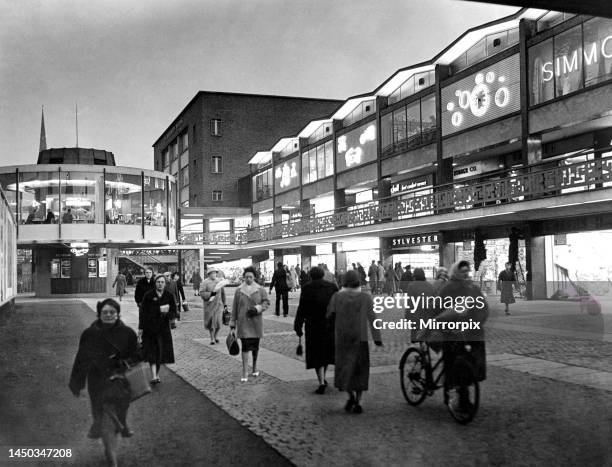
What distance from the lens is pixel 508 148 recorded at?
2706cm

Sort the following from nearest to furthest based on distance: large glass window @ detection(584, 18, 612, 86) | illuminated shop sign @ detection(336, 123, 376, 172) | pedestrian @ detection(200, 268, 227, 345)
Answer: pedestrian @ detection(200, 268, 227, 345)
large glass window @ detection(584, 18, 612, 86)
illuminated shop sign @ detection(336, 123, 376, 172)

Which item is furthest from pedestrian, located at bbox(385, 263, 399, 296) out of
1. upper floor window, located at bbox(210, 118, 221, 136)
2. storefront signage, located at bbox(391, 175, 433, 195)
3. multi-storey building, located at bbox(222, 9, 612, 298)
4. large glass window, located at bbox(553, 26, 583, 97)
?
storefront signage, located at bbox(391, 175, 433, 195)

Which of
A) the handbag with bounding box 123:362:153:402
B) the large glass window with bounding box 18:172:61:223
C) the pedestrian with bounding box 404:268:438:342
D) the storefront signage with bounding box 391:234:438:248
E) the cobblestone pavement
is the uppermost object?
the large glass window with bounding box 18:172:61:223

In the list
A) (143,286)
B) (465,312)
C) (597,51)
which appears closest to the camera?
(143,286)

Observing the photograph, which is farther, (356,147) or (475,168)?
(356,147)

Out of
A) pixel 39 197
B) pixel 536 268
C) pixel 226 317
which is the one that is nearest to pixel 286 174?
pixel 536 268

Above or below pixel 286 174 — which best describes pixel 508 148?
below

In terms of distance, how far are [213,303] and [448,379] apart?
273 inches

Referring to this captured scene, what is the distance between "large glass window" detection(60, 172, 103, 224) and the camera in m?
4.38

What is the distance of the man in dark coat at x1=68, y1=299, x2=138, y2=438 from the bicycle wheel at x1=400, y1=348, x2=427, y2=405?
3876mm

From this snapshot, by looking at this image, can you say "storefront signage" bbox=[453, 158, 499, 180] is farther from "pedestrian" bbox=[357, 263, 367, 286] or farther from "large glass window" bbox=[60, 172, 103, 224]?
"large glass window" bbox=[60, 172, 103, 224]

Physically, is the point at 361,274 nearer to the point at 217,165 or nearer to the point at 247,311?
the point at 247,311

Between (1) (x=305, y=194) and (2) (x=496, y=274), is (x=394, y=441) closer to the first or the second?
(2) (x=496, y=274)

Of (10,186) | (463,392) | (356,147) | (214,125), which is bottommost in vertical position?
(463,392)
